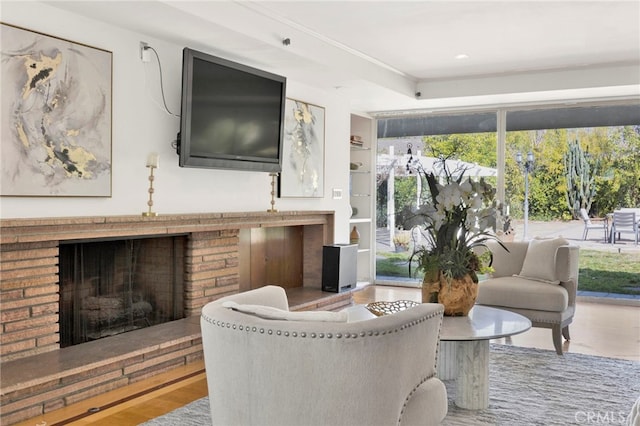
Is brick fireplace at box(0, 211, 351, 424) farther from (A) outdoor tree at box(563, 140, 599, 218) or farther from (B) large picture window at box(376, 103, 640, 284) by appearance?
(A) outdoor tree at box(563, 140, 599, 218)

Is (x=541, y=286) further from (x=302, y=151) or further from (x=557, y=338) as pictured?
(x=302, y=151)

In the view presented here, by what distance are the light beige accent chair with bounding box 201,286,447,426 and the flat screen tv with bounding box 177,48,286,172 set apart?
8.19ft

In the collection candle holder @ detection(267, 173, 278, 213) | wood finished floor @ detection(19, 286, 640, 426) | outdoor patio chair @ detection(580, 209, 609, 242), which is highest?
candle holder @ detection(267, 173, 278, 213)

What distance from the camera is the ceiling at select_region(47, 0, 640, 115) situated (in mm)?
4062

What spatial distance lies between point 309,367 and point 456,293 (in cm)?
177

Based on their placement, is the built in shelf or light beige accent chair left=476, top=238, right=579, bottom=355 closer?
light beige accent chair left=476, top=238, right=579, bottom=355

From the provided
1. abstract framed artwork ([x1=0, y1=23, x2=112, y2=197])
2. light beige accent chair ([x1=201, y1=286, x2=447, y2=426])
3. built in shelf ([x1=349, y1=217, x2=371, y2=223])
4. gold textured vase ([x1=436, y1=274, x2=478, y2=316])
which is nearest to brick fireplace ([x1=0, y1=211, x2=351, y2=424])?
abstract framed artwork ([x1=0, y1=23, x2=112, y2=197])

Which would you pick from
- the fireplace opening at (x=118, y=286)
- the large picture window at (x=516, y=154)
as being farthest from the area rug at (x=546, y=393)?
the large picture window at (x=516, y=154)

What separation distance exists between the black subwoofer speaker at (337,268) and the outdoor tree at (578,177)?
2.78m

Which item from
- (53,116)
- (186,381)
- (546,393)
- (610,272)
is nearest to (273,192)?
(186,381)

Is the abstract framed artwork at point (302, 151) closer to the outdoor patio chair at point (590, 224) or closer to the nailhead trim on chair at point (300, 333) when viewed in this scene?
the outdoor patio chair at point (590, 224)

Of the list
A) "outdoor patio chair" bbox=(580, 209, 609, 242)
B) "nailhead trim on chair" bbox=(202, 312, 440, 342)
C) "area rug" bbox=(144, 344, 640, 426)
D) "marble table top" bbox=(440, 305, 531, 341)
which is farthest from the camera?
"outdoor patio chair" bbox=(580, 209, 609, 242)

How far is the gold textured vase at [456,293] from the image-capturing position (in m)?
3.37

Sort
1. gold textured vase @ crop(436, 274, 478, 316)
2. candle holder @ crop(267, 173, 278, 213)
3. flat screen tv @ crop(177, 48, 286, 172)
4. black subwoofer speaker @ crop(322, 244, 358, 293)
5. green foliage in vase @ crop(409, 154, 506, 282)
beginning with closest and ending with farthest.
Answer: green foliage in vase @ crop(409, 154, 506, 282), gold textured vase @ crop(436, 274, 478, 316), flat screen tv @ crop(177, 48, 286, 172), candle holder @ crop(267, 173, 278, 213), black subwoofer speaker @ crop(322, 244, 358, 293)
